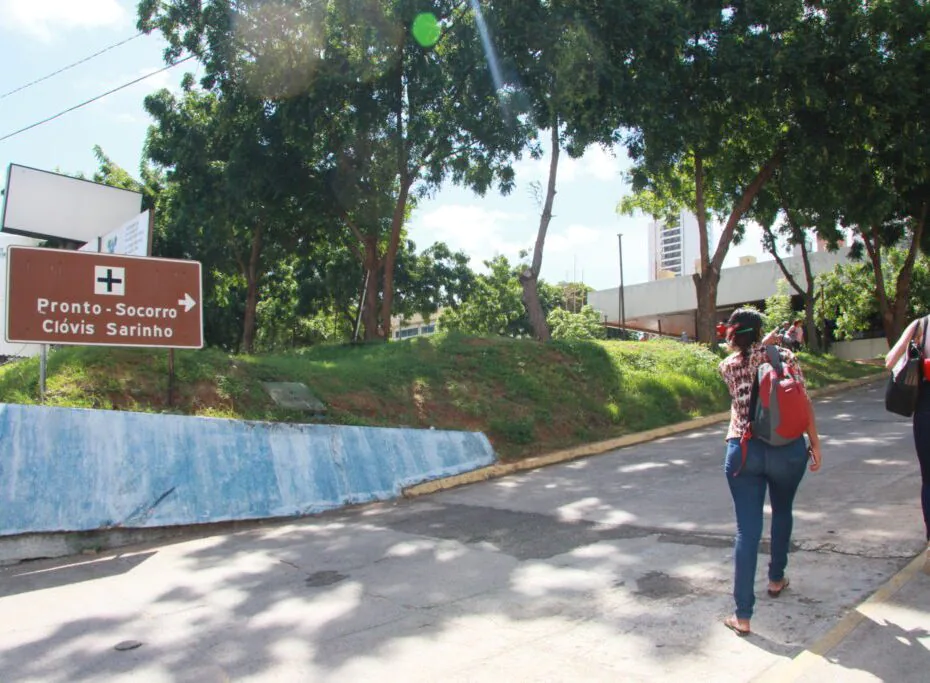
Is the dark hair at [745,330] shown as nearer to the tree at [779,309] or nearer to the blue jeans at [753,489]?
the blue jeans at [753,489]

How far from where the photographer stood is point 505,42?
16438 millimetres

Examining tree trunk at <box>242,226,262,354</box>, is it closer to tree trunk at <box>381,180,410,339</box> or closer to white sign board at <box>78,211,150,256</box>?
tree trunk at <box>381,180,410,339</box>

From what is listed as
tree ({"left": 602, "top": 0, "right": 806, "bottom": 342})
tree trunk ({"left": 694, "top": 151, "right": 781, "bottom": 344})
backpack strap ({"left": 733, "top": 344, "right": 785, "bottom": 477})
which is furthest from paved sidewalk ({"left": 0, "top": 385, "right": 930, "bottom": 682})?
tree trunk ({"left": 694, "top": 151, "right": 781, "bottom": 344})

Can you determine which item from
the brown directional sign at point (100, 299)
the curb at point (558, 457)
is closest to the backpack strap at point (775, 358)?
the curb at point (558, 457)

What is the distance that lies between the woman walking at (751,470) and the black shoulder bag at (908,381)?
2.73ft

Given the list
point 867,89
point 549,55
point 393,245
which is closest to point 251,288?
point 393,245

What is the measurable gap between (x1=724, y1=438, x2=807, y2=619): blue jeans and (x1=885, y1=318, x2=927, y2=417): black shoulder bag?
0.91m

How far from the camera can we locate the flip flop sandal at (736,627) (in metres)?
3.94

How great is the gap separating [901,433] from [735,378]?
Result: 8.06 metres

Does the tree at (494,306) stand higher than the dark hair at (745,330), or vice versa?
the tree at (494,306)

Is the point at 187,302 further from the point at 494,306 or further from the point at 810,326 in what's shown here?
the point at 494,306

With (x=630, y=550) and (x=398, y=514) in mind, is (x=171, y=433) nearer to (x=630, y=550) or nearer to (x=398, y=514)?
(x=398, y=514)

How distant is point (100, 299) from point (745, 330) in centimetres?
702

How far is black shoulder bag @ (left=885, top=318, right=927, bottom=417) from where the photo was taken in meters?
4.63
